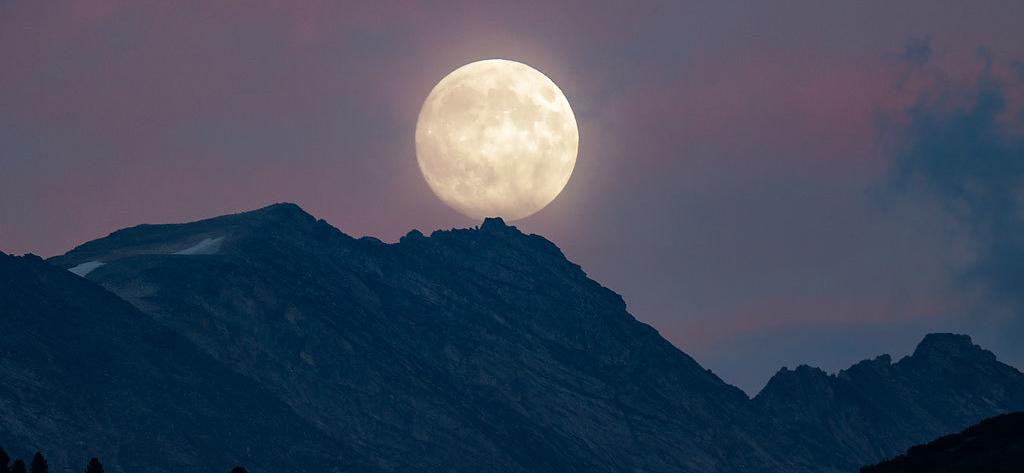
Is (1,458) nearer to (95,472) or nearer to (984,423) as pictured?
(95,472)

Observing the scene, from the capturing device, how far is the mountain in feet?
315

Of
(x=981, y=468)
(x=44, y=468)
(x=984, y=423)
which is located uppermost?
(x=984, y=423)

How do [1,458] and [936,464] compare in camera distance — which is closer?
[936,464]

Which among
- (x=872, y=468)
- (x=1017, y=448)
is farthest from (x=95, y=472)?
(x=1017, y=448)

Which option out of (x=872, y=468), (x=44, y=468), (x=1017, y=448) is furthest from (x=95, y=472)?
(x=1017, y=448)

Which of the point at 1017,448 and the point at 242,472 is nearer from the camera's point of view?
the point at 1017,448

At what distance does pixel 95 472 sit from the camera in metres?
106

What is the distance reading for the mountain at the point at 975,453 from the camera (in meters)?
95.9

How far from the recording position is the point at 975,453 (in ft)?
332

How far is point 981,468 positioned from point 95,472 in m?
54.2

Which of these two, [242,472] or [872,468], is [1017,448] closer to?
[872,468]

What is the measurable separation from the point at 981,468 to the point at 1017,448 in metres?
2.79

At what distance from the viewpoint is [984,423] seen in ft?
360

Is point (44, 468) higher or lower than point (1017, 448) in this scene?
lower
